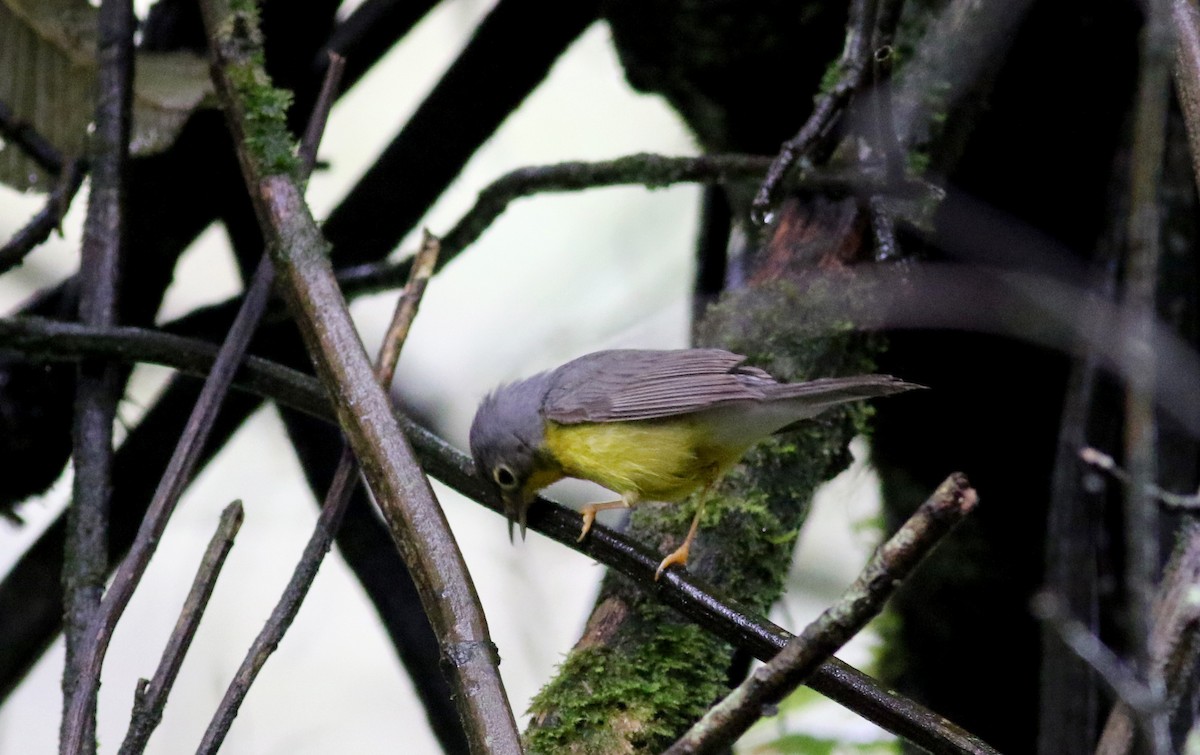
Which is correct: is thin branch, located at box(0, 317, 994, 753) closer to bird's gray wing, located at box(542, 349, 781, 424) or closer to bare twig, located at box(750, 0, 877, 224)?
bird's gray wing, located at box(542, 349, 781, 424)

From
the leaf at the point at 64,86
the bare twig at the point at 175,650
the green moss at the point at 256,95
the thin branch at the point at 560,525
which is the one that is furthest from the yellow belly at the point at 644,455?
the leaf at the point at 64,86

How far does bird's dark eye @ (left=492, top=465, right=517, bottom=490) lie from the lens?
7.63 ft

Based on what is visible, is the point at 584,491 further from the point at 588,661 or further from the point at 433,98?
the point at 588,661

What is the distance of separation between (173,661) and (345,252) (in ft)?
5.97

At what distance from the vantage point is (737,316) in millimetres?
2537

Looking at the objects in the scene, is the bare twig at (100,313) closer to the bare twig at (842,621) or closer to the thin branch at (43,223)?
the thin branch at (43,223)

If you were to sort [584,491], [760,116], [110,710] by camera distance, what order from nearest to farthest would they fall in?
[760,116]
[584,491]
[110,710]

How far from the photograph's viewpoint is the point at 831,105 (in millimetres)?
2234

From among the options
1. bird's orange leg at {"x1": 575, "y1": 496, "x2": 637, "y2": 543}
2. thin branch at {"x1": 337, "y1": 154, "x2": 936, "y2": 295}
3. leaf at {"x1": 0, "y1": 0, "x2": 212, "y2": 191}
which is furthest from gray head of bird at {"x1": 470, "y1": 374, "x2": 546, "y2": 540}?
leaf at {"x1": 0, "y1": 0, "x2": 212, "y2": 191}

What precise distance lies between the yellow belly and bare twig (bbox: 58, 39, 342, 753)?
684 millimetres

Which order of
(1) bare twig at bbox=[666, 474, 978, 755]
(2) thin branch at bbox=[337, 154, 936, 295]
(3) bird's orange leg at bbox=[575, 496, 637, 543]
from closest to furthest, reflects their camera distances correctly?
(1) bare twig at bbox=[666, 474, 978, 755] < (3) bird's orange leg at bbox=[575, 496, 637, 543] < (2) thin branch at bbox=[337, 154, 936, 295]

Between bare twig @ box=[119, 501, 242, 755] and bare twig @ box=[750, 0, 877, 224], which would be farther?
bare twig @ box=[750, 0, 877, 224]

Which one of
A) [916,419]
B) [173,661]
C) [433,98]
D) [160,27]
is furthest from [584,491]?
[173,661]

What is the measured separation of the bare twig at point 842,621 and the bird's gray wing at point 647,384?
113 cm
